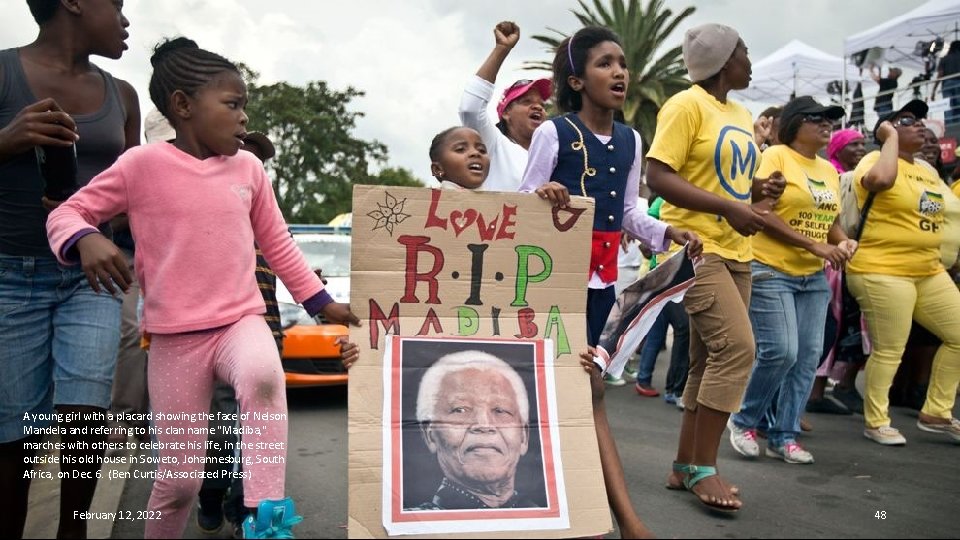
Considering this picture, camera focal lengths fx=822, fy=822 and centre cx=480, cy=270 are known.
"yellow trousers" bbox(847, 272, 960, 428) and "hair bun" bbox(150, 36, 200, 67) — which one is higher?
"hair bun" bbox(150, 36, 200, 67)

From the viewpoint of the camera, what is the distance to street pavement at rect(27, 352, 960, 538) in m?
3.63

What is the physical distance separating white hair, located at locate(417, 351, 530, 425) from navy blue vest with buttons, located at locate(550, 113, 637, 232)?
83cm

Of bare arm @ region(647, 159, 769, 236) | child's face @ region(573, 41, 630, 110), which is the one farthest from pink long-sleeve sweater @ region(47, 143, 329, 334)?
bare arm @ region(647, 159, 769, 236)

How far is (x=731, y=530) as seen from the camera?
3.56m

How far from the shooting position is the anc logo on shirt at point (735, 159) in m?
3.89

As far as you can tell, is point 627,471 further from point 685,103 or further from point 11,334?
point 11,334

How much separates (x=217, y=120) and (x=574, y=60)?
1.60 meters

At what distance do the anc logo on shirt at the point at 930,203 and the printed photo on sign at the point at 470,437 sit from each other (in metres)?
3.87

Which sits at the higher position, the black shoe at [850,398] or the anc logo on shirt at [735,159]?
the anc logo on shirt at [735,159]

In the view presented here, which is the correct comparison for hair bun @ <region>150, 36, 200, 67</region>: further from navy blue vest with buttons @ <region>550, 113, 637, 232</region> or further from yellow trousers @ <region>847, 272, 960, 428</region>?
yellow trousers @ <region>847, 272, 960, 428</region>

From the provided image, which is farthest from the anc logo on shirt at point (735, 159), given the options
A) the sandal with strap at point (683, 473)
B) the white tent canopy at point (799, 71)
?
the white tent canopy at point (799, 71)

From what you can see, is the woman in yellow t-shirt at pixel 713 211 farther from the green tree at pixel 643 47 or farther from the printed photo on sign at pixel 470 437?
the green tree at pixel 643 47

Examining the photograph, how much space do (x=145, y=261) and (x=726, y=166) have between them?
2.60 m

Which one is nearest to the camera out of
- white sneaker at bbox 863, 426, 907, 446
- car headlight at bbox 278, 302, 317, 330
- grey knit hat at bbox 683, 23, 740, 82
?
grey knit hat at bbox 683, 23, 740, 82
